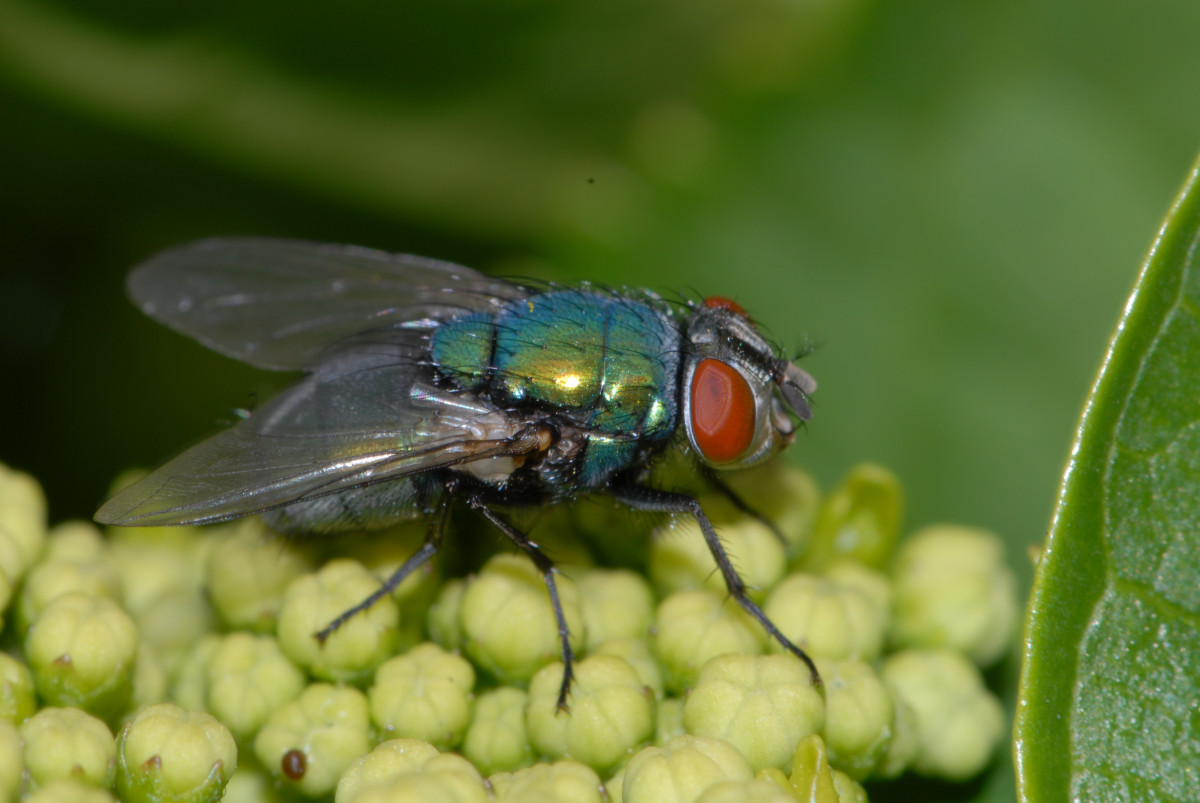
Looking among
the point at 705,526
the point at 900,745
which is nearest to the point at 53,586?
the point at 705,526

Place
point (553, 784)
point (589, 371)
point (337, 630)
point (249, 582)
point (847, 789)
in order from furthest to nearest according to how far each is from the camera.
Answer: point (589, 371), point (249, 582), point (337, 630), point (847, 789), point (553, 784)

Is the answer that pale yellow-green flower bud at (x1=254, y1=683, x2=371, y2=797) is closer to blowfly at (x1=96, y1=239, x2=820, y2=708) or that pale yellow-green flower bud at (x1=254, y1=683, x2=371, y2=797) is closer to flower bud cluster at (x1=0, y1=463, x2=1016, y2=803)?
flower bud cluster at (x1=0, y1=463, x2=1016, y2=803)

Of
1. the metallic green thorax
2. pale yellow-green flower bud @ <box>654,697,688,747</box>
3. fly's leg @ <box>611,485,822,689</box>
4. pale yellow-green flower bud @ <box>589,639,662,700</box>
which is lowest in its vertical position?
pale yellow-green flower bud @ <box>654,697,688,747</box>

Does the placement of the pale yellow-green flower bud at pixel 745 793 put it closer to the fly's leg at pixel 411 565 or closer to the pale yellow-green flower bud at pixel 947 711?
the pale yellow-green flower bud at pixel 947 711

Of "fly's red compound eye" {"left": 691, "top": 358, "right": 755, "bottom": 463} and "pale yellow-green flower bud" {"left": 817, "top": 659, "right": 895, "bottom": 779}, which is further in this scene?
"fly's red compound eye" {"left": 691, "top": 358, "right": 755, "bottom": 463}

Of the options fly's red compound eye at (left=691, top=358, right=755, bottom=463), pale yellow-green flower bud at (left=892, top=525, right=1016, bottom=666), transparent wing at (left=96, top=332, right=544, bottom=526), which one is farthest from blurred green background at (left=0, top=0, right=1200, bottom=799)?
transparent wing at (left=96, top=332, right=544, bottom=526)

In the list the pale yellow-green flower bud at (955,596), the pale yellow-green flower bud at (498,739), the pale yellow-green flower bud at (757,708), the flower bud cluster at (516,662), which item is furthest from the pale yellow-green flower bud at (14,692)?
the pale yellow-green flower bud at (955,596)

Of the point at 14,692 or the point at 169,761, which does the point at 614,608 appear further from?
the point at 14,692

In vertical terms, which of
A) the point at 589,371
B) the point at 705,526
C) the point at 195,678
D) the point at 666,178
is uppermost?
the point at 666,178
